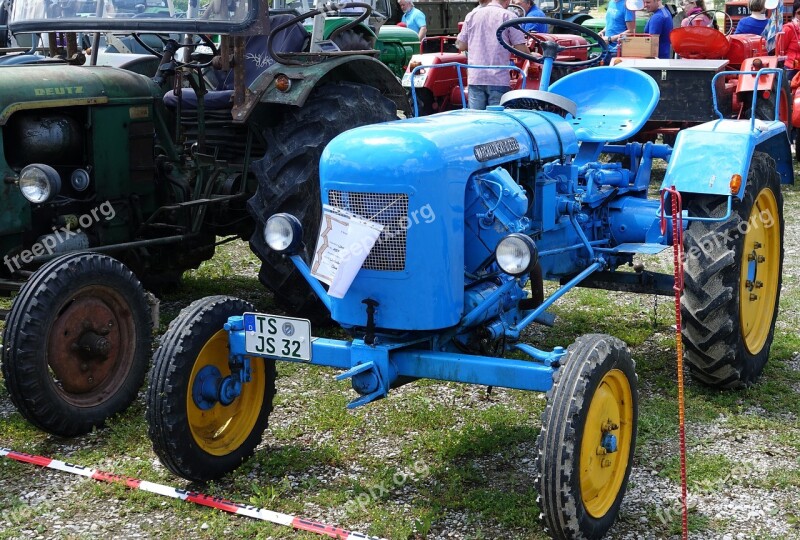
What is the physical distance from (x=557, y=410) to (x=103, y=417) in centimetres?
218

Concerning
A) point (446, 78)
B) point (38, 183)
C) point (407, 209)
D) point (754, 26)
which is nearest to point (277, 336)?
point (407, 209)

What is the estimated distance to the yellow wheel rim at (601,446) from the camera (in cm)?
321

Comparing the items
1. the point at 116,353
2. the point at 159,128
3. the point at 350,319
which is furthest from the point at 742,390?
the point at 159,128

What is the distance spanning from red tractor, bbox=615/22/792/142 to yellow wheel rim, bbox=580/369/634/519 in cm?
473

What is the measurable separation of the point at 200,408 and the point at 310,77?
2.25 meters

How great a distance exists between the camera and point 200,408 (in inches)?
145

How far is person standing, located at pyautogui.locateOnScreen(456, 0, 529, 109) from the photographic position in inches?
312

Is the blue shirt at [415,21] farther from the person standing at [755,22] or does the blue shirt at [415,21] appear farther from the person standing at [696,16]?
the person standing at [755,22]

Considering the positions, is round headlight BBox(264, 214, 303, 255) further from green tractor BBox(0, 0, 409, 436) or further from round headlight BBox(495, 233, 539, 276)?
green tractor BBox(0, 0, 409, 436)

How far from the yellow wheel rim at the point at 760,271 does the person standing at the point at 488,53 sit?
3201 mm

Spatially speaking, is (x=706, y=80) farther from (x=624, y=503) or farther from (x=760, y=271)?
(x=624, y=503)

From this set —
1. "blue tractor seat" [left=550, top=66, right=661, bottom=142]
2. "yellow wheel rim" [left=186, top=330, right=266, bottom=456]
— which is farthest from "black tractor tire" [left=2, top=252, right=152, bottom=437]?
"blue tractor seat" [left=550, top=66, right=661, bottom=142]


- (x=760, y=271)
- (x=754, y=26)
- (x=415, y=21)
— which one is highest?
(x=415, y=21)

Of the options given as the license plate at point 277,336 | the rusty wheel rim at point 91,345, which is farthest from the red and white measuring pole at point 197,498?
the license plate at point 277,336
